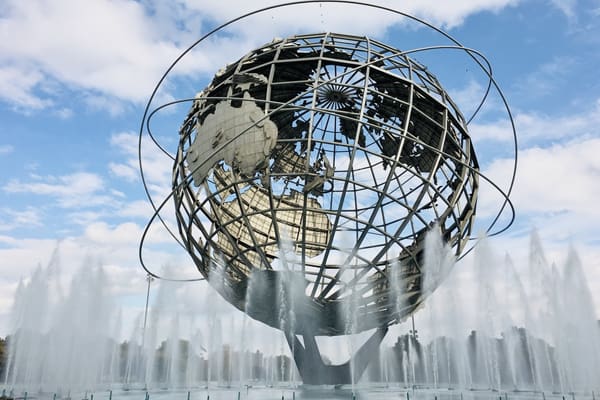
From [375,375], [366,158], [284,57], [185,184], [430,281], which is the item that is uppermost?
[284,57]

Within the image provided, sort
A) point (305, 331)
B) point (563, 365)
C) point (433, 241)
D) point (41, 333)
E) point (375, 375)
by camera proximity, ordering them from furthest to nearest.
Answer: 1. point (375, 375)
2. point (41, 333)
3. point (563, 365)
4. point (305, 331)
5. point (433, 241)

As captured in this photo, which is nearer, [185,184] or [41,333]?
[185,184]

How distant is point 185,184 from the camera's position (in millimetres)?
14086

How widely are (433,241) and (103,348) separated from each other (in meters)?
12.0

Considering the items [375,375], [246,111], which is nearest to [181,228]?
[246,111]

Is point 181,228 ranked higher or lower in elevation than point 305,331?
higher

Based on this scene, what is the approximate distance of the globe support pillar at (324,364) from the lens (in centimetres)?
1488

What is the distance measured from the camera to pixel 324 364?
49.3 ft

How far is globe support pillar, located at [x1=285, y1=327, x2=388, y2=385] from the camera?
14875mm

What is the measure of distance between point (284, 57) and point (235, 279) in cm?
711

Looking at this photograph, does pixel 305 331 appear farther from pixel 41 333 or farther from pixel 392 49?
pixel 41 333

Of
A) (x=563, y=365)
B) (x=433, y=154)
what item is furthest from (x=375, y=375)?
(x=433, y=154)

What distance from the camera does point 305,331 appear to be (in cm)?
1484

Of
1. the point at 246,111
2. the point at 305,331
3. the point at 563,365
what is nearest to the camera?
the point at 246,111
